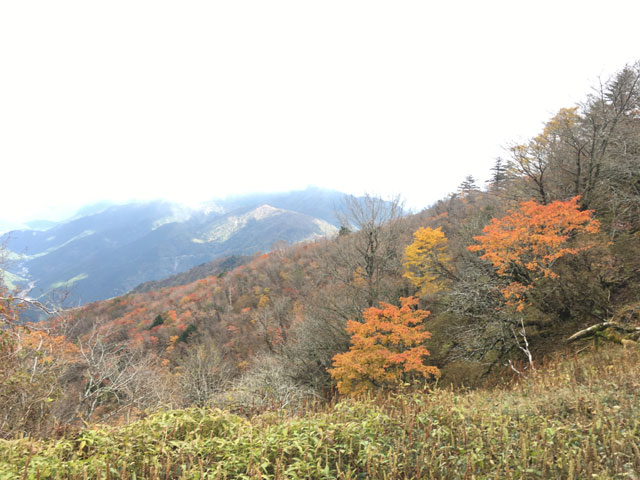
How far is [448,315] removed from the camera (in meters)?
20.5

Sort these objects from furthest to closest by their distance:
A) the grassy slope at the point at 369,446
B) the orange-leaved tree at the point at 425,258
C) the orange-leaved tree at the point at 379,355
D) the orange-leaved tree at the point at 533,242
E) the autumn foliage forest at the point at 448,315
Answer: the orange-leaved tree at the point at 425,258 < the orange-leaved tree at the point at 379,355 < the orange-leaved tree at the point at 533,242 < the autumn foliage forest at the point at 448,315 < the grassy slope at the point at 369,446

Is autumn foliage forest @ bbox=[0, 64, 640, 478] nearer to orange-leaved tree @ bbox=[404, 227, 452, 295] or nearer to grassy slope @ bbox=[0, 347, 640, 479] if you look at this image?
orange-leaved tree @ bbox=[404, 227, 452, 295]

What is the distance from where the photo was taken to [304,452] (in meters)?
2.80

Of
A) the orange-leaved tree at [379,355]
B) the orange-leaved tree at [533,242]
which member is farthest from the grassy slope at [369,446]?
the orange-leaved tree at [379,355]

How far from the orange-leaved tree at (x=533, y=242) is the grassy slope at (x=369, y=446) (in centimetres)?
901

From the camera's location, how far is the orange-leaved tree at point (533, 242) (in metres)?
11.3

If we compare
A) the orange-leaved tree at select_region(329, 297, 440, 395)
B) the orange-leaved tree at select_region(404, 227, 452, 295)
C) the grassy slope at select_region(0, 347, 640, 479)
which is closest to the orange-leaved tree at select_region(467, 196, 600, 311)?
the orange-leaved tree at select_region(329, 297, 440, 395)

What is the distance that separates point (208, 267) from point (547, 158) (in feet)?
619

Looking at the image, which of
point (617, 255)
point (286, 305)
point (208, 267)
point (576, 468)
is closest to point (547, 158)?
point (617, 255)

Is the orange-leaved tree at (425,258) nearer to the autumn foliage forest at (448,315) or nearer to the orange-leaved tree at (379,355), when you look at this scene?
the autumn foliage forest at (448,315)

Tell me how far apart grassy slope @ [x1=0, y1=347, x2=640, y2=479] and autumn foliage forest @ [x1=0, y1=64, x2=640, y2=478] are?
Result: 0.82 m

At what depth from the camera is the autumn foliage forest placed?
690 centimetres

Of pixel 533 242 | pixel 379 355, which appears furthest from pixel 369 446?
pixel 533 242

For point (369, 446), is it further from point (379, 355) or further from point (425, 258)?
point (425, 258)
